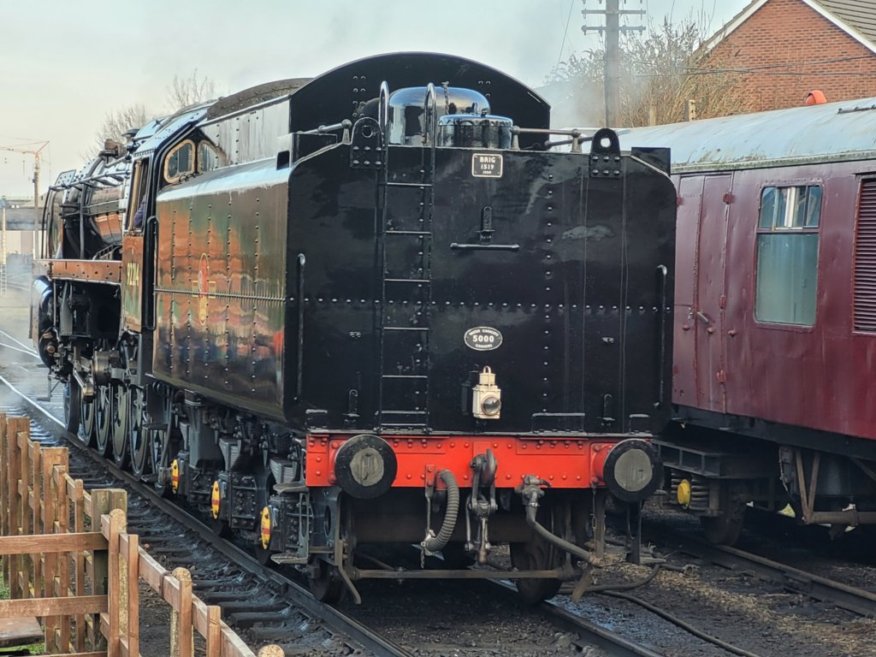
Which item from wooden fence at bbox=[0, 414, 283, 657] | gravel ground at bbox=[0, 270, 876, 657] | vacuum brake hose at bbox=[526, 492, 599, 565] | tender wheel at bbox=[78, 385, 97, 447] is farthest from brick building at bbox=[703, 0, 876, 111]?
wooden fence at bbox=[0, 414, 283, 657]

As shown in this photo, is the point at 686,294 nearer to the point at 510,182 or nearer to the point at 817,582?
the point at 817,582

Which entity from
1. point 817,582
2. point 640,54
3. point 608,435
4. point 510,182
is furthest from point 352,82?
point 640,54

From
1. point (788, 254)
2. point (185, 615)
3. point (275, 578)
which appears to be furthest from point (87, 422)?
point (185, 615)

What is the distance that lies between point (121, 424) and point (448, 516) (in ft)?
26.2

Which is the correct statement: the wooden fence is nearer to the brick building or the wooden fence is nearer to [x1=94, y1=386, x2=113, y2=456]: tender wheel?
[x1=94, y1=386, x2=113, y2=456]: tender wheel

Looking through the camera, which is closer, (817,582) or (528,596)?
(528,596)

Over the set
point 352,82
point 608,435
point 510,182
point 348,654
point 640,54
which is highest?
point 640,54

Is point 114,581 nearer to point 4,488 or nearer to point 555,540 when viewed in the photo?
point 555,540

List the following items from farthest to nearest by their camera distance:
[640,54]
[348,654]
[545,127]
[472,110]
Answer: [640,54] → [545,127] → [472,110] → [348,654]

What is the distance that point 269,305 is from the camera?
27.7ft

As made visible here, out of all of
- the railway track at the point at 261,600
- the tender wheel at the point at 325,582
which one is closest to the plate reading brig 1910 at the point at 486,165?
the tender wheel at the point at 325,582

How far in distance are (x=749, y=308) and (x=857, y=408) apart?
152 cm

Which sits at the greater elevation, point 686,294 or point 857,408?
point 686,294

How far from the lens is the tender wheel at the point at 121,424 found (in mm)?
14969
